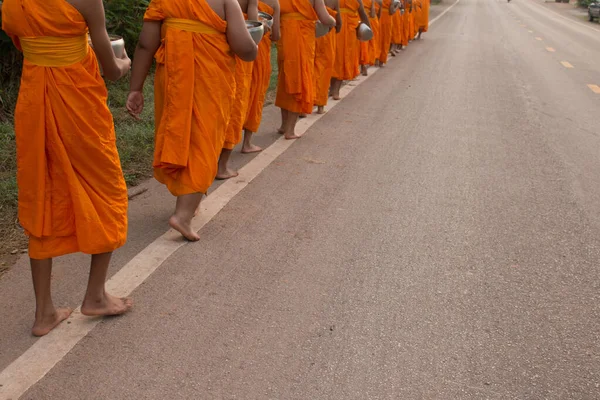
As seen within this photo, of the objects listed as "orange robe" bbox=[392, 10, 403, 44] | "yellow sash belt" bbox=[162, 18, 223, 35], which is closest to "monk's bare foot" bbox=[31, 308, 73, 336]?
"yellow sash belt" bbox=[162, 18, 223, 35]

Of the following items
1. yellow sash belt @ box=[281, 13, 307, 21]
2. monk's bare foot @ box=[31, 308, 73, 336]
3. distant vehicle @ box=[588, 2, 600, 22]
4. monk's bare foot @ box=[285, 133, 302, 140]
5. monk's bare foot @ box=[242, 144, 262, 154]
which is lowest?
distant vehicle @ box=[588, 2, 600, 22]

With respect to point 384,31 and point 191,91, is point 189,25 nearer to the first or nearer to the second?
point 191,91

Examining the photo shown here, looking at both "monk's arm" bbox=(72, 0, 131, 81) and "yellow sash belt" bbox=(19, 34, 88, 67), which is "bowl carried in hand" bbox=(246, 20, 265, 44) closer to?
"monk's arm" bbox=(72, 0, 131, 81)

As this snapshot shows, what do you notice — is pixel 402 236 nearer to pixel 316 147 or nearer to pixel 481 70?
pixel 316 147

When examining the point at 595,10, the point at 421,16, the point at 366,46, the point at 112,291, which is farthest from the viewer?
the point at 595,10

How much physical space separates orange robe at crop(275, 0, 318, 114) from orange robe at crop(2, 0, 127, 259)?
3623 mm

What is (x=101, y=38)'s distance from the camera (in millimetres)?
2812

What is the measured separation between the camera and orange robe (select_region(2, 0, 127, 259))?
273cm

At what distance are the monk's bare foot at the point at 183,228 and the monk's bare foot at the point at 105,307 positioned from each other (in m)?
0.84

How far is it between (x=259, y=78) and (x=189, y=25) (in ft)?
5.73

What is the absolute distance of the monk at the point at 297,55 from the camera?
6246 mm

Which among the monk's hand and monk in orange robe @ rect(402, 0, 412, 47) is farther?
monk in orange robe @ rect(402, 0, 412, 47)

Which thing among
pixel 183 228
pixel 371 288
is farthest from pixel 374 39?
pixel 371 288

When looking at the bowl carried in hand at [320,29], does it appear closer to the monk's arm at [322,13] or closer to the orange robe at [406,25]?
the monk's arm at [322,13]
